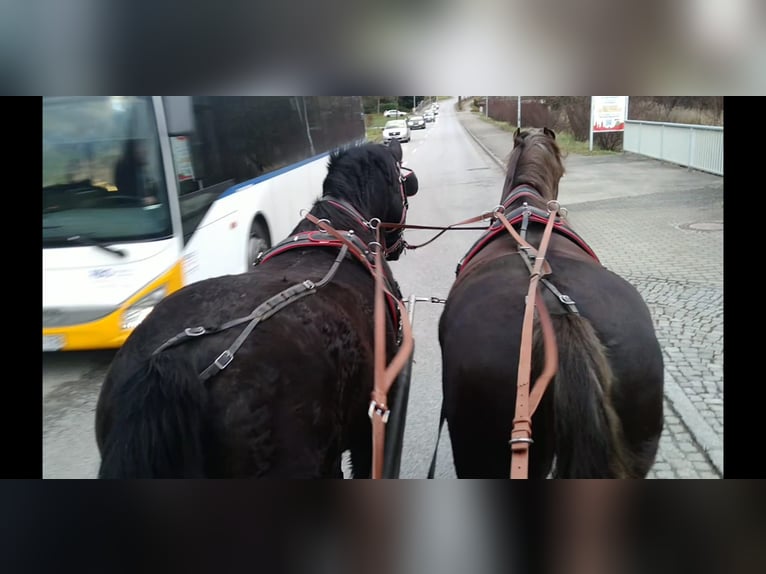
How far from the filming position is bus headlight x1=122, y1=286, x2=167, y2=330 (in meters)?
2.48

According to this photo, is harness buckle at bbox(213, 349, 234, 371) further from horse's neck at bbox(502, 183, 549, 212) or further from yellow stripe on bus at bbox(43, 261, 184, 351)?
horse's neck at bbox(502, 183, 549, 212)

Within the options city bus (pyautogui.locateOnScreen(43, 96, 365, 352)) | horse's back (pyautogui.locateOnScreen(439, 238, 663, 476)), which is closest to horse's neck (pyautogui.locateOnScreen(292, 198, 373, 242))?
city bus (pyautogui.locateOnScreen(43, 96, 365, 352))

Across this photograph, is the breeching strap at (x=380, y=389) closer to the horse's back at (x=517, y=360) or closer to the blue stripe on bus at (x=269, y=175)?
the horse's back at (x=517, y=360)

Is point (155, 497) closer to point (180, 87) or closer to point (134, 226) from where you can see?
point (134, 226)

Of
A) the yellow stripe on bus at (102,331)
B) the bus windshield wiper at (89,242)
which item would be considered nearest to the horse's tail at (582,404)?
the yellow stripe on bus at (102,331)

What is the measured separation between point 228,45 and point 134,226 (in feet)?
3.01

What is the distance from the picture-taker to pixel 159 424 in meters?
1.61

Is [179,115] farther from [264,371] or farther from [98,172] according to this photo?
[264,371]

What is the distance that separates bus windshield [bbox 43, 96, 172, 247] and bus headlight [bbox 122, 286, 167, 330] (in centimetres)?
35

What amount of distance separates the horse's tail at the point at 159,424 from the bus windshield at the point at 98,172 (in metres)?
1.27

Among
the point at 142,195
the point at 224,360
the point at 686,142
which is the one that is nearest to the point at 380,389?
the point at 224,360

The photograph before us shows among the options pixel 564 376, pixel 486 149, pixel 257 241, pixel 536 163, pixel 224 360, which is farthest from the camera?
pixel 257 241

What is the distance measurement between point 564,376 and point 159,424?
1.11m

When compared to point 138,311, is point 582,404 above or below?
below
